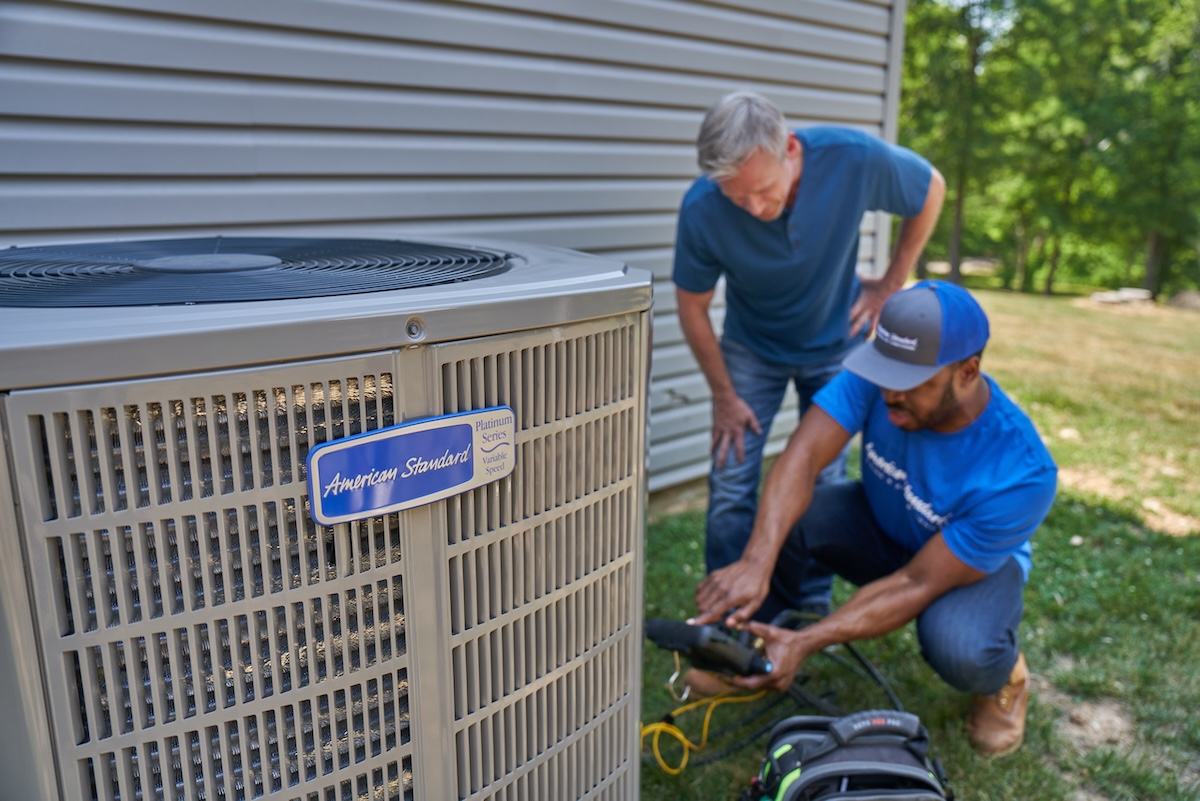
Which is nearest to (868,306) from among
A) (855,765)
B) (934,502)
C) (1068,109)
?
(934,502)

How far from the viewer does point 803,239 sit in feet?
8.73

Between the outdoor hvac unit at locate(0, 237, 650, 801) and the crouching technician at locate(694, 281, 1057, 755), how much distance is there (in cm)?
99

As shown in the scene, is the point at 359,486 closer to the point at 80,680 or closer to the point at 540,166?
the point at 80,680

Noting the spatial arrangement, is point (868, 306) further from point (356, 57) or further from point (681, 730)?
point (356, 57)

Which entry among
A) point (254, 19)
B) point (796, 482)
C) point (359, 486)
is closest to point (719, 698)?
point (796, 482)

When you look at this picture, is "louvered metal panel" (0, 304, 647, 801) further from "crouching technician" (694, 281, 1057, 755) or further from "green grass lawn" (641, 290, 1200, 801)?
"green grass lawn" (641, 290, 1200, 801)

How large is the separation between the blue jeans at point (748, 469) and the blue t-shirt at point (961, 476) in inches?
14.8

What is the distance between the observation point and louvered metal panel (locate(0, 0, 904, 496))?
7.50 feet

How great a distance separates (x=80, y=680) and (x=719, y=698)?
1.89 meters

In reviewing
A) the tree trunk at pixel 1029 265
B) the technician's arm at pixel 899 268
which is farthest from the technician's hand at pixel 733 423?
the tree trunk at pixel 1029 265

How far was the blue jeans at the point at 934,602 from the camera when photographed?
220 cm

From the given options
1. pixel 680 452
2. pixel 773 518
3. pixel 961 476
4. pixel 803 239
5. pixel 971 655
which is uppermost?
pixel 803 239

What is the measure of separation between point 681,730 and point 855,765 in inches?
28.2

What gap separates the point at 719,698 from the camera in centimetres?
249
